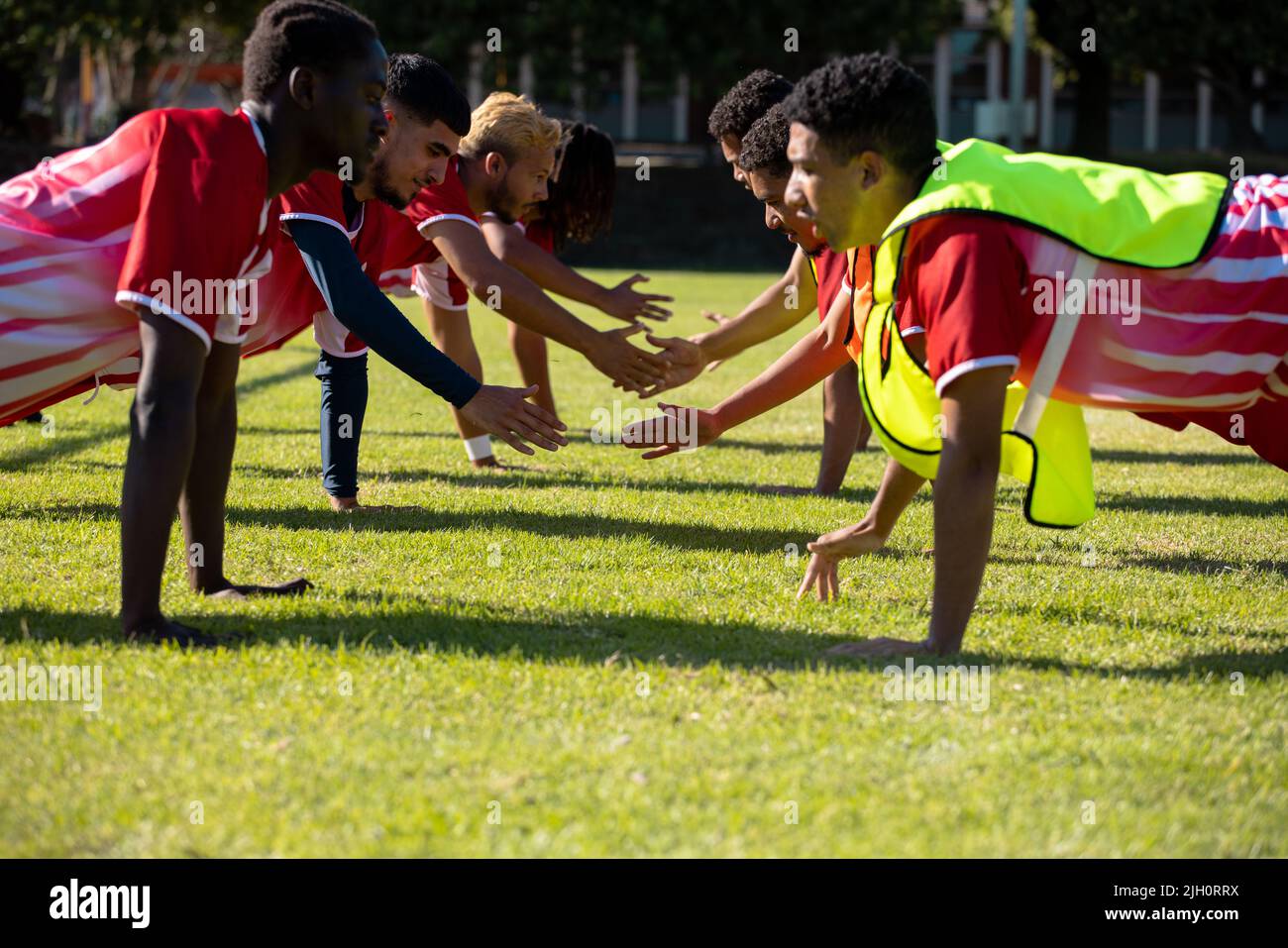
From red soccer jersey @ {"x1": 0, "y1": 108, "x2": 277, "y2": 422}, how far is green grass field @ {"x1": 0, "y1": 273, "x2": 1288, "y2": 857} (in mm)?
859

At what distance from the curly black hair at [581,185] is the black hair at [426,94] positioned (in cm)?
236

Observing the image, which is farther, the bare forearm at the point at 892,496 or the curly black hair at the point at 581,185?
the curly black hair at the point at 581,185

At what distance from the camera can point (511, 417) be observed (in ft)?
15.6

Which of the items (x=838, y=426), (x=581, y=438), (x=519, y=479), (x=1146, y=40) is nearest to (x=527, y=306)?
(x=519, y=479)

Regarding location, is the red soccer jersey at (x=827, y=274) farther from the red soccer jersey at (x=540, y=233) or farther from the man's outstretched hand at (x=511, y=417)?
the red soccer jersey at (x=540, y=233)

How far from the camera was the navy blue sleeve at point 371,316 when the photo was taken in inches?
189

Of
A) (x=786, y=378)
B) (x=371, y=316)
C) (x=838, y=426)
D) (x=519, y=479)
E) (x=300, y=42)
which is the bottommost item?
(x=519, y=479)

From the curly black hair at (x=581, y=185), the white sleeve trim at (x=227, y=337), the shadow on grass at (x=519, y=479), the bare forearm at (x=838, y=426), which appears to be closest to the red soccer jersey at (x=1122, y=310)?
the white sleeve trim at (x=227, y=337)

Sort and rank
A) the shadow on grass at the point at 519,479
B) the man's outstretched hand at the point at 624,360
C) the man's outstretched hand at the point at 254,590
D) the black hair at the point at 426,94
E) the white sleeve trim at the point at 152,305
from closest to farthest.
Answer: the white sleeve trim at the point at 152,305, the man's outstretched hand at the point at 254,590, the black hair at the point at 426,94, the man's outstretched hand at the point at 624,360, the shadow on grass at the point at 519,479

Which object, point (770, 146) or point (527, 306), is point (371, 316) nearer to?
point (527, 306)

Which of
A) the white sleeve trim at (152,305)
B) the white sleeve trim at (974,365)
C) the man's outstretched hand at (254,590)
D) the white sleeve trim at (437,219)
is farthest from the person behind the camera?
the white sleeve trim at (437,219)

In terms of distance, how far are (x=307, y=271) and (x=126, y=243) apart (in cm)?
165

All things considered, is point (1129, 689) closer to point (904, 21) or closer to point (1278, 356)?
point (1278, 356)
